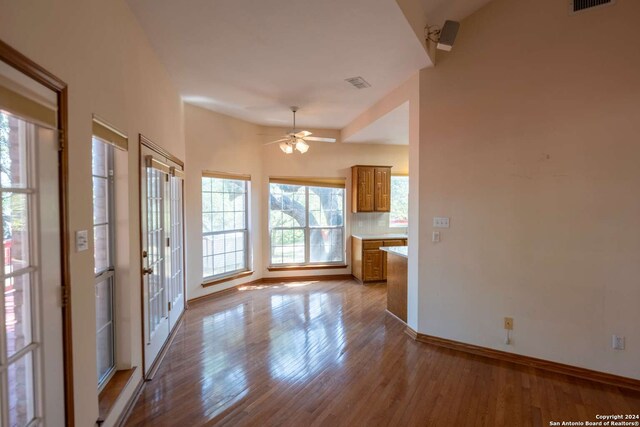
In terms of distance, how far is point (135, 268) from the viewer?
248cm

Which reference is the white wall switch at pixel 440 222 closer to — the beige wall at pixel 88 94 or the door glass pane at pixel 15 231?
the beige wall at pixel 88 94

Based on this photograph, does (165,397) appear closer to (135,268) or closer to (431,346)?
(135,268)

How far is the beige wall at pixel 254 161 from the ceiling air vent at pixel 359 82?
2.31 metres

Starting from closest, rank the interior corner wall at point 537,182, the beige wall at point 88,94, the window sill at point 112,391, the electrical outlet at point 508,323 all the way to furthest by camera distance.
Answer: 1. the beige wall at point 88,94
2. the window sill at point 112,391
3. the interior corner wall at point 537,182
4. the electrical outlet at point 508,323

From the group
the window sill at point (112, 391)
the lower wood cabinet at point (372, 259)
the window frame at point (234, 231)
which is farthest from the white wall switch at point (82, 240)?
the lower wood cabinet at point (372, 259)

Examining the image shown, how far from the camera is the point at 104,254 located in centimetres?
228

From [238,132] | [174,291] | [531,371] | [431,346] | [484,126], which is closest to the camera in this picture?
[531,371]

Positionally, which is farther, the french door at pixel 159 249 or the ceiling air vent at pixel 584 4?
the french door at pixel 159 249

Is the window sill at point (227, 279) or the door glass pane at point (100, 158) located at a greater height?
the door glass pane at point (100, 158)

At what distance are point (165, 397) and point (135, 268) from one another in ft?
3.37

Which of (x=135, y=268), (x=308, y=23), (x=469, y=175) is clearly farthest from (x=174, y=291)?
(x=469, y=175)

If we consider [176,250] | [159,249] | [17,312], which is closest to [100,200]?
[159,249]

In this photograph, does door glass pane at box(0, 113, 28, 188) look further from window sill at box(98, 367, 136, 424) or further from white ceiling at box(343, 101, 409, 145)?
white ceiling at box(343, 101, 409, 145)

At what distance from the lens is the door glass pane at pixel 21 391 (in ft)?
4.00
